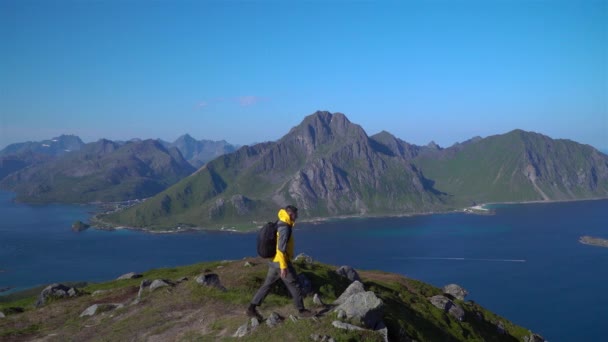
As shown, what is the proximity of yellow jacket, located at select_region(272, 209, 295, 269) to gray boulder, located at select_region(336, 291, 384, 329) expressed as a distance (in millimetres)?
3937

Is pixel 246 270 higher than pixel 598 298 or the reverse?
Result: higher

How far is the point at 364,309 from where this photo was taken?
20.6 meters

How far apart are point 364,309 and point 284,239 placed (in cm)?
536

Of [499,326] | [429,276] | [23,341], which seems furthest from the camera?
[429,276]

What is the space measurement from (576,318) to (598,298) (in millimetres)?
29048

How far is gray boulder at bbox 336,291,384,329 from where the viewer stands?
2022 centimetres

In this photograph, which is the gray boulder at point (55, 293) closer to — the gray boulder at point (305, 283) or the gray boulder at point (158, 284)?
the gray boulder at point (158, 284)

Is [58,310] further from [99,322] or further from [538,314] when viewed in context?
[538,314]

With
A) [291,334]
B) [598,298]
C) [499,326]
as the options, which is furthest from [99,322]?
[598,298]

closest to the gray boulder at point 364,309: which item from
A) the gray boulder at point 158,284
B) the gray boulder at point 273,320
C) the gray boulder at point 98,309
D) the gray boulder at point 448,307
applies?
the gray boulder at point 273,320

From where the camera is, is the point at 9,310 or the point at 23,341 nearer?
the point at 23,341

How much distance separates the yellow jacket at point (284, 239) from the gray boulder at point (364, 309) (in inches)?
155

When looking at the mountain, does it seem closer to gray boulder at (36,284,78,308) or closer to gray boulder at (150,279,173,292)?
gray boulder at (150,279,173,292)

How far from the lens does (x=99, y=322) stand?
89.2ft
